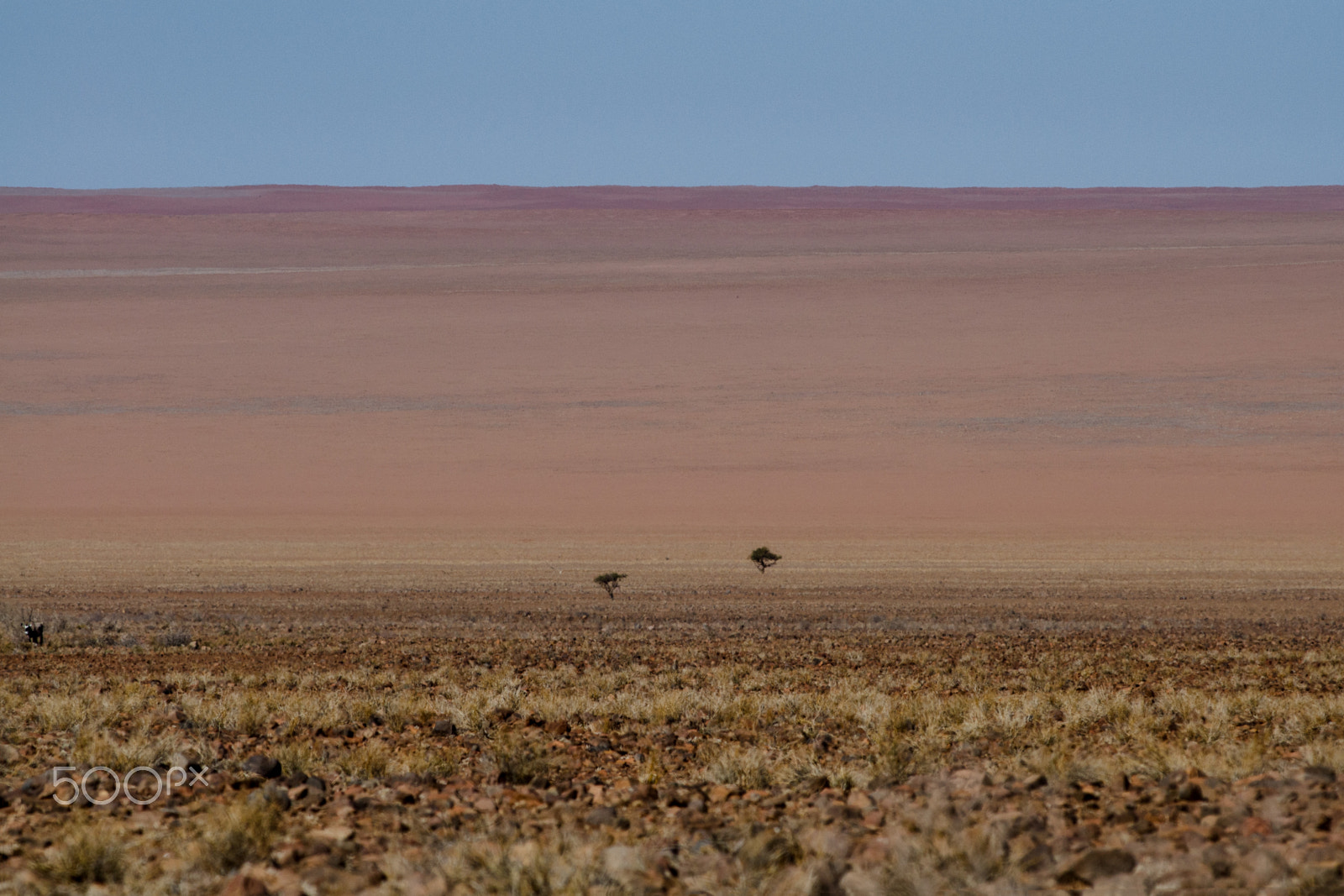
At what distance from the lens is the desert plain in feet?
17.0

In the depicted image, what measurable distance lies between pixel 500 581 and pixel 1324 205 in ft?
348

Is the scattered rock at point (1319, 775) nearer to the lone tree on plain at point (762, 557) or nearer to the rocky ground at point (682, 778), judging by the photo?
the rocky ground at point (682, 778)

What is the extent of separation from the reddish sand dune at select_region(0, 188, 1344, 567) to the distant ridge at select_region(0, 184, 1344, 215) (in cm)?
172

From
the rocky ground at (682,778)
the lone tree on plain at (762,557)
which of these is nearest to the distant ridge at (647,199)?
the lone tree on plain at (762,557)

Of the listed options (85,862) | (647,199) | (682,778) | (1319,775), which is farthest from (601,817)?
(647,199)

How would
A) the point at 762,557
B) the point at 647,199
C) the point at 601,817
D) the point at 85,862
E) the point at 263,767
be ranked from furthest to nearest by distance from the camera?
the point at 647,199, the point at 762,557, the point at 263,767, the point at 601,817, the point at 85,862

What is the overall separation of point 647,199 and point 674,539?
76.8 meters

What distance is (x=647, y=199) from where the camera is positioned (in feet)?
386

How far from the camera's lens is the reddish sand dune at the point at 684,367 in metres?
54.0

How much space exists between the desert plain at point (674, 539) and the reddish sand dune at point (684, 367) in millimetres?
408

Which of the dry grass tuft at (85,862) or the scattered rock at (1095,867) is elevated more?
the scattered rock at (1095,867)

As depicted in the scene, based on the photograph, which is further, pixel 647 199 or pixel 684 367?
pixel 647 199

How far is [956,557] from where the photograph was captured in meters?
39.2

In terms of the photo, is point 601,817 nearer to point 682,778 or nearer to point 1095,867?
point 682,778
